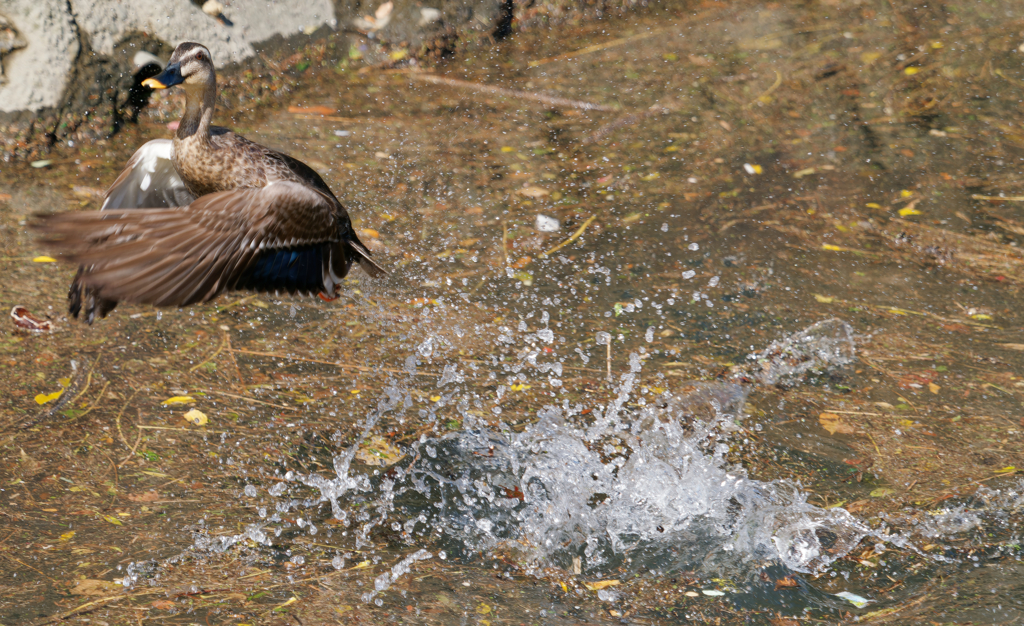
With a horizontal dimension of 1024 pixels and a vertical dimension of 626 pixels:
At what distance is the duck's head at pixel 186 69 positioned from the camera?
3.51 meters

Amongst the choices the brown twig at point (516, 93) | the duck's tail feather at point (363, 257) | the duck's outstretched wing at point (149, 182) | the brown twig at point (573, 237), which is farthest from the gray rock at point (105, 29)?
the duck's tail feather at point (363, 257)

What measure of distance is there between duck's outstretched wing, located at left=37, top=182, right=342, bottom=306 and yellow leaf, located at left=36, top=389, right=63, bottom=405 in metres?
1.26

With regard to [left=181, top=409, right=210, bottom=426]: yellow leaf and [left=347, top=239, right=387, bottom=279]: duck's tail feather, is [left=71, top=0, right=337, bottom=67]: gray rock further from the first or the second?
[left=181, top=409, right=210, bottom=426]: yellow leaf

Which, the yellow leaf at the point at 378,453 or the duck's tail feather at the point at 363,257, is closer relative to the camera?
the yellow leaf at the point at 378,453

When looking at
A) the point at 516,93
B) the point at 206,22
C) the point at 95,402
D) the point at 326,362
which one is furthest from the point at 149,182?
the point at 516,93

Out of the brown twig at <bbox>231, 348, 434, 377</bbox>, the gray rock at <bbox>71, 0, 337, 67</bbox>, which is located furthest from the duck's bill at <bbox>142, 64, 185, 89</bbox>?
the gray rock at <bbox>71, 0, 337, 67</bbox>

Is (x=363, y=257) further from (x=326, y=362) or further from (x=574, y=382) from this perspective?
(x=574, y=382)

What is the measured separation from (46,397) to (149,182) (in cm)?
103

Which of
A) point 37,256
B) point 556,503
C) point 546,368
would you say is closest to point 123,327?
point 37,256

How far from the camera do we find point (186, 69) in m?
3.59

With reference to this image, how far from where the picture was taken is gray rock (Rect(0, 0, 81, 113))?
548 centimetres

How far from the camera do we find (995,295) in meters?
4.51

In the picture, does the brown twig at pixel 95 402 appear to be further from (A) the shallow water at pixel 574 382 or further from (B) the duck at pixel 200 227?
(B) the duck at pixel 200 227

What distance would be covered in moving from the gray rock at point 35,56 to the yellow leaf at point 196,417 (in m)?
2.87
